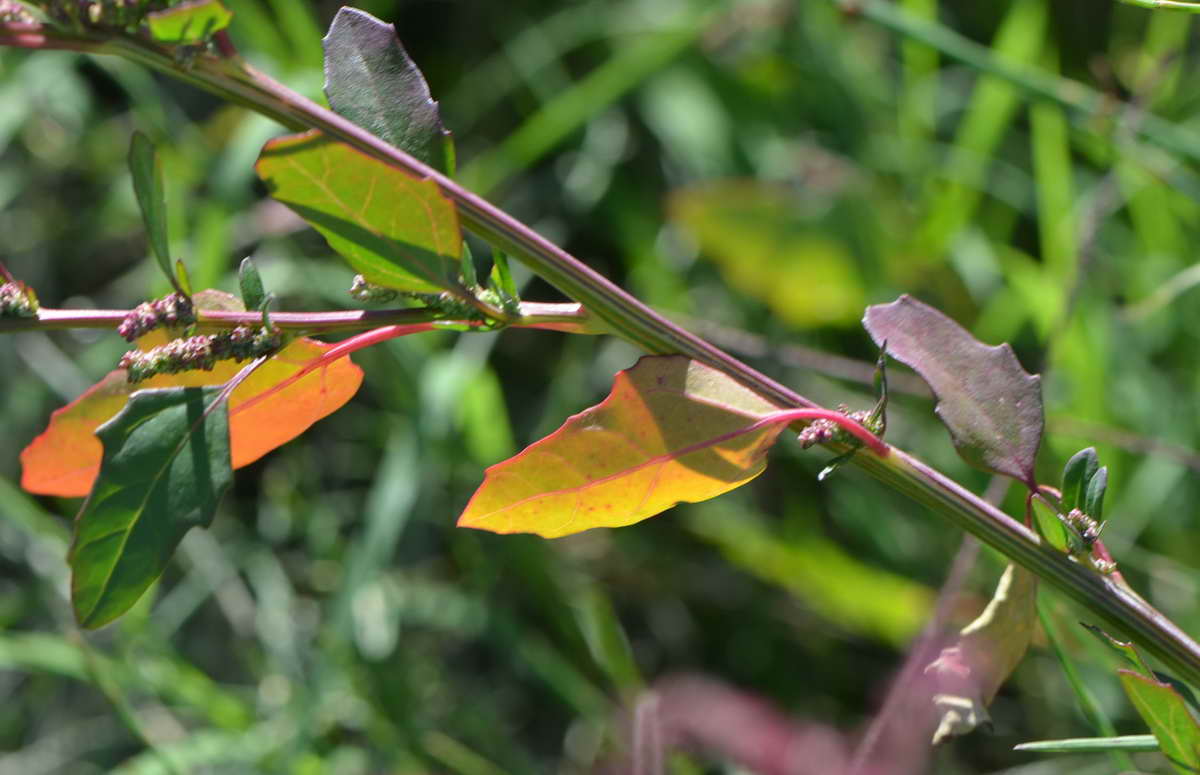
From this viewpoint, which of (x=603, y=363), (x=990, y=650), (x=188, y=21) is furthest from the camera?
(x=603, y=363)

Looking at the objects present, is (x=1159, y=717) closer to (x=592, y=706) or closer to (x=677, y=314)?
(x=592, y=706)

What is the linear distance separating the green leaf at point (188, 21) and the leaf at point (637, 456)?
7.5 inches

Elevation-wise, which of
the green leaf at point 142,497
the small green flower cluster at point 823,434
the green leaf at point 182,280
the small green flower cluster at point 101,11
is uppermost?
the small green flower cluster at point 101,11

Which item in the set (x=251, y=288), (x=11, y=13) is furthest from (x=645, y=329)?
(x=11, y=13)

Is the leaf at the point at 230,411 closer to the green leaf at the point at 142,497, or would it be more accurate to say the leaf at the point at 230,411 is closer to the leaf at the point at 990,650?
the green leaf at the point at 142,497

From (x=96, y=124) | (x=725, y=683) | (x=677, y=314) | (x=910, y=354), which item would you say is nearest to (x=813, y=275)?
(x=677, y=314)

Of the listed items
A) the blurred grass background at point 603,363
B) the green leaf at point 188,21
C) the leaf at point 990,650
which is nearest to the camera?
the green leaf at point 188,21

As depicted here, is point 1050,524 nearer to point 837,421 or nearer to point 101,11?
point 837,421

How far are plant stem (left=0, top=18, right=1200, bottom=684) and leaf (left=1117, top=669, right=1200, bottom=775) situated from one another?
0.07 ft

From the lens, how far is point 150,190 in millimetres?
427

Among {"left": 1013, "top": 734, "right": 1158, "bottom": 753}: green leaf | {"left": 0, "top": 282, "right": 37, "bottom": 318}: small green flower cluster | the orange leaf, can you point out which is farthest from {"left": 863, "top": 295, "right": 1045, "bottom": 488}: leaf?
{"left": 0, "top": 282, "right": 37, "bottom": 318}: small green flower cluster

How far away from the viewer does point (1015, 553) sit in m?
Result: 0.44

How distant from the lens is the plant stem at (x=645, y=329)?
0.41 metres

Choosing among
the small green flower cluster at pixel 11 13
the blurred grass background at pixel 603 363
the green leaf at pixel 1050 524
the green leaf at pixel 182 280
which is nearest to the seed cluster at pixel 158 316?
the green leaf at pixel 182 280
